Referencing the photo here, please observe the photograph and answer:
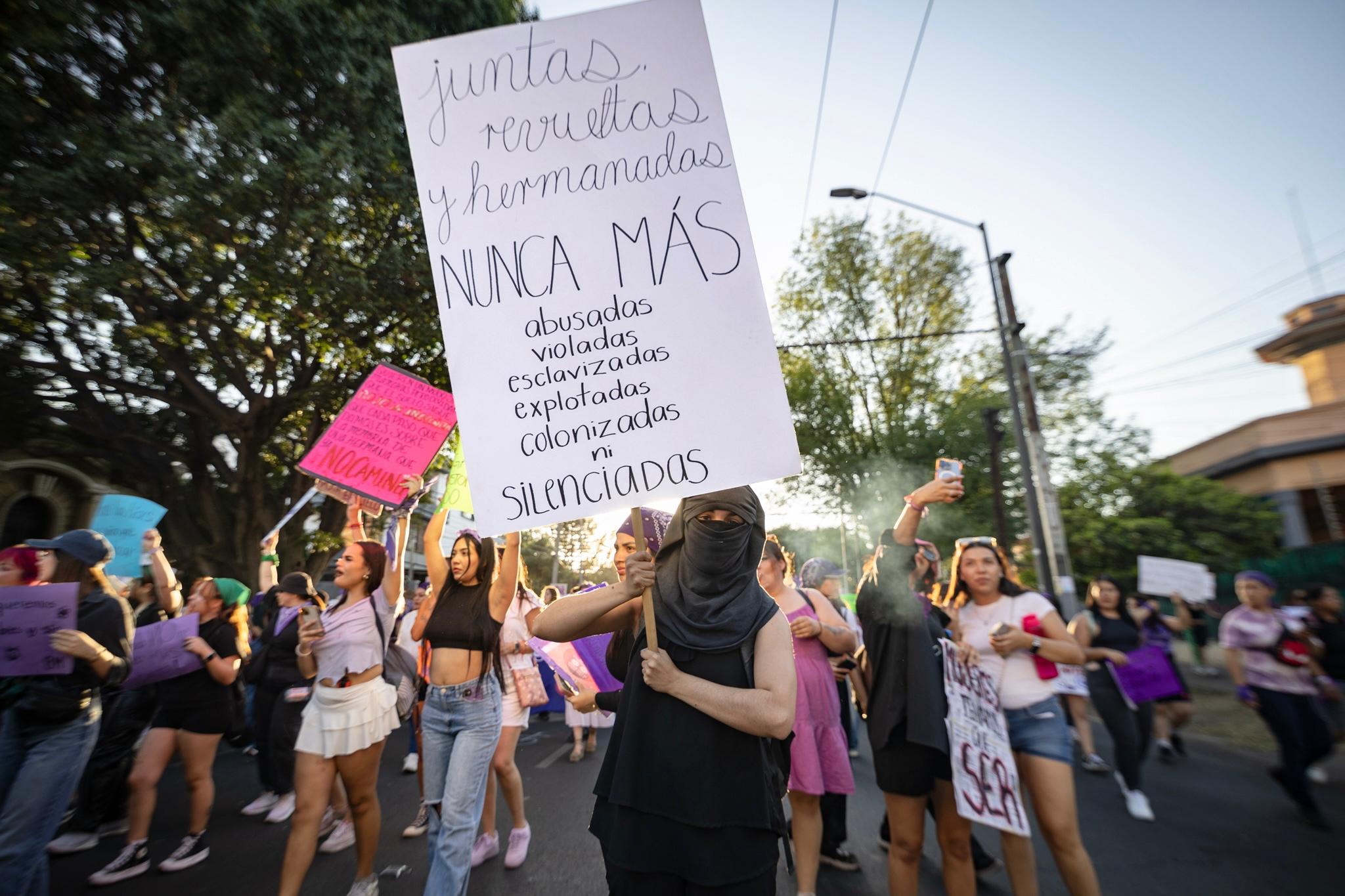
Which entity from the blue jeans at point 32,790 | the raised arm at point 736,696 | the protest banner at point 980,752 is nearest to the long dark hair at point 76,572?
the blue jeans at point 32,790

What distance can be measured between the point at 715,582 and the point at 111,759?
214 inches

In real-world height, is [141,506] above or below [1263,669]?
above

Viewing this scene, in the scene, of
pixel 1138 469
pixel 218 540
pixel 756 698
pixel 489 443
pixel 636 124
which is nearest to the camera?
pixel 756 698

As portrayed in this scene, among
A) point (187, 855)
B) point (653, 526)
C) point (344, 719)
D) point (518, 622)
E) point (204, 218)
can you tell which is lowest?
point (187, 855)

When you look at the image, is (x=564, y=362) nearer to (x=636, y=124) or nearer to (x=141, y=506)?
(x=636, y=124)

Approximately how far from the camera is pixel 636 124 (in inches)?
90.6

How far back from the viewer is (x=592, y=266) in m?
2.23

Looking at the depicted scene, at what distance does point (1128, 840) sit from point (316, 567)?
588 inches

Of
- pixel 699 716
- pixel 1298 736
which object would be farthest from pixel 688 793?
pixel 1298 736

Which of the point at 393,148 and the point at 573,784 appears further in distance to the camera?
the point at 393,148

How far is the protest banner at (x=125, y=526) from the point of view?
536 centimetres

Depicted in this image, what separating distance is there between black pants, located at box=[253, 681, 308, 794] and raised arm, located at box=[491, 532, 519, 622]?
283cm

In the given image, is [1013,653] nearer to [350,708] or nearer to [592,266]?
[592,266]

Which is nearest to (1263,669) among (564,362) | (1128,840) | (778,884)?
(1128,840)
